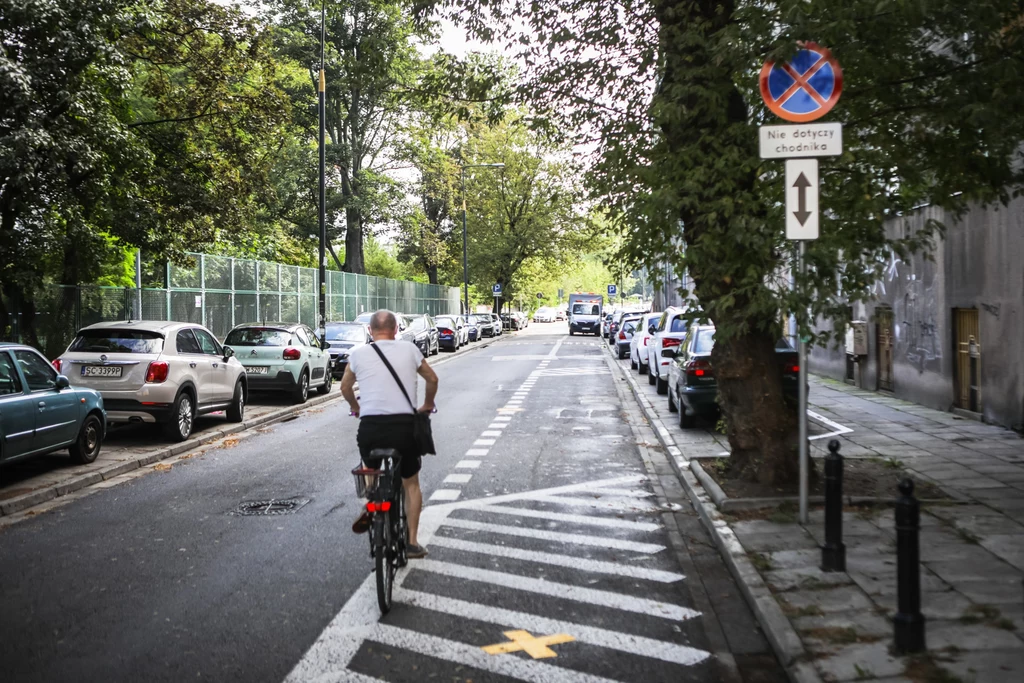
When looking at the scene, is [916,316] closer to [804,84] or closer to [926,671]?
[804,84]

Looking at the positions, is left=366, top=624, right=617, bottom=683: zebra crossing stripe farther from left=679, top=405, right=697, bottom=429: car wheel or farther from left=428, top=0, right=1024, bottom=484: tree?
left=679, top=405, right=697, bottom=429: car wheel

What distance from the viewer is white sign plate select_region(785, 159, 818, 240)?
6.99m

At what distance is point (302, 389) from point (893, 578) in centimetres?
1473

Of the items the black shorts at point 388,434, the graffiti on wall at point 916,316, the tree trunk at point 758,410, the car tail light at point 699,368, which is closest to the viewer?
the black shorts at point 388,434

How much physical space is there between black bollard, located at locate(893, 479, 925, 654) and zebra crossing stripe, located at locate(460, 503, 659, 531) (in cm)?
338

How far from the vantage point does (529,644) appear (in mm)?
5090

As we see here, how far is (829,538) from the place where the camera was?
609 cm

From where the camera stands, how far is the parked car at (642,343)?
24281mm

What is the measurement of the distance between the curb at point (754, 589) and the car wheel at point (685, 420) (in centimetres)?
349

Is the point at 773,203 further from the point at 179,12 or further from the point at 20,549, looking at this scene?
the point at 179,12

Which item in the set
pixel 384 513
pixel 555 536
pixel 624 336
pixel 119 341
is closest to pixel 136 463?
pixel 119 341

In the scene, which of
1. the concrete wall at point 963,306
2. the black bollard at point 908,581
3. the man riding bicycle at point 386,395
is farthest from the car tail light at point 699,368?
the black bollard at point 908,581

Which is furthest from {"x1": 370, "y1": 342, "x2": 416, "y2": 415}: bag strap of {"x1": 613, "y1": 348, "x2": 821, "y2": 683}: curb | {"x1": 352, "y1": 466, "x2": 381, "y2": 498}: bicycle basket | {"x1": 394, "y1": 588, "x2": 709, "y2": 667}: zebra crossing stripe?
{"x1": 613, "y1": 348, "x2": 821, "y2": 683}: curb

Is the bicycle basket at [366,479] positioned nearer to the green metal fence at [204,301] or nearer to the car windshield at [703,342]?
the car windshield at [703,342]
